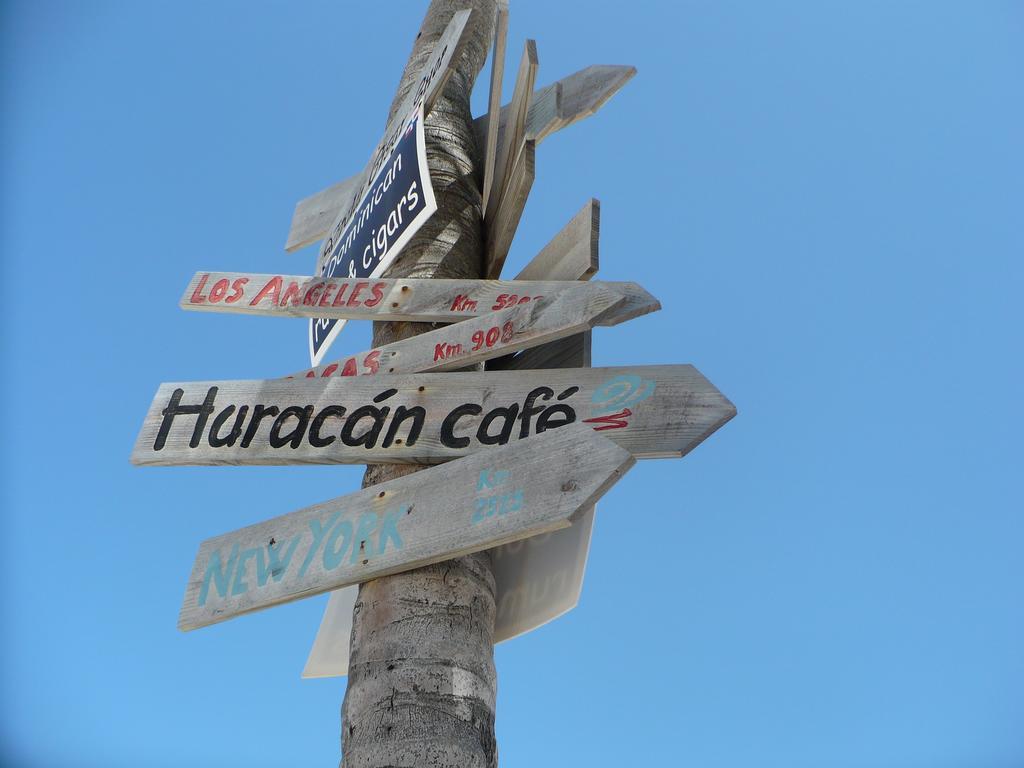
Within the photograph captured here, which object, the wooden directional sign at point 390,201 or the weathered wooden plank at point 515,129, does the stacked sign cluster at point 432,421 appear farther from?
the weathered wooden plank at point 515,129

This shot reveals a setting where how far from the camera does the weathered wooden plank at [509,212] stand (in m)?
2.68

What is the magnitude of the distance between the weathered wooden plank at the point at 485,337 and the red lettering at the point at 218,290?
421 millimetres

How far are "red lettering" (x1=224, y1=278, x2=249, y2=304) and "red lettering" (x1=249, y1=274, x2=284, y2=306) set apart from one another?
1.7 inches

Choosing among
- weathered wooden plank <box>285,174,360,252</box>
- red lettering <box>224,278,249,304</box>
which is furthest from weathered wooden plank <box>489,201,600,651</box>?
weathered wooden plank <box>285,174,360,252</box>

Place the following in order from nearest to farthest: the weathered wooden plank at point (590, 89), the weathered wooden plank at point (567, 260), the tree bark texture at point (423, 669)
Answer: the tree bark texture at point (423, 669), the weathered wooden plank at point (567, 260), the weathered wooden plank at point (590, 89)

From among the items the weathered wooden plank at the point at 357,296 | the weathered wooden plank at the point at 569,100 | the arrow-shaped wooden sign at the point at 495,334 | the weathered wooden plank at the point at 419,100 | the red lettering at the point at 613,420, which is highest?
the weathered wooden plank at the point at 569,100

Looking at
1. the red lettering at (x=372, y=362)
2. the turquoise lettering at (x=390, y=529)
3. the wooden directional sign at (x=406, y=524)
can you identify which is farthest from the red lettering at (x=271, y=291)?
the turquoise lettering at (x=390, y=529)

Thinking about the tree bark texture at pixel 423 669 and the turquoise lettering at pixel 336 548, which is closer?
the tree bark texture at pixel 423 669

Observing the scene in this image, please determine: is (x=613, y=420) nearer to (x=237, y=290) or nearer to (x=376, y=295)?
(x=376, y=295)

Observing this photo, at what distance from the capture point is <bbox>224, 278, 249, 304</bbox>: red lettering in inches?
98.5

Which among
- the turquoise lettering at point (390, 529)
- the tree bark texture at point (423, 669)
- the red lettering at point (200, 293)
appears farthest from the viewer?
the red lettering at point (200, 293)

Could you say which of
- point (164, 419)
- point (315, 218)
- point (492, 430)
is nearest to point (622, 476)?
point (492, 430)

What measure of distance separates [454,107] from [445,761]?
241 centimetres

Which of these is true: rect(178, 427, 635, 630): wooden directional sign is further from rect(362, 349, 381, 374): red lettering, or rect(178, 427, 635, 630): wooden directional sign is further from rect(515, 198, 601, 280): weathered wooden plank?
rect(515, 198, 601, 280): weathered wooden plank
